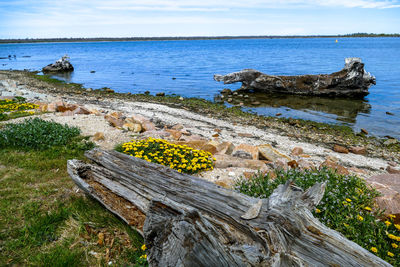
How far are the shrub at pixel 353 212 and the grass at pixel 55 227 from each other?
98.3 inches

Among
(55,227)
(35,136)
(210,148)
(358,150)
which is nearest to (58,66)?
(35,136)

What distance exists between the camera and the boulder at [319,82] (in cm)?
2355

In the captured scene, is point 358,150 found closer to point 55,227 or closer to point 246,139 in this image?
point 246,139

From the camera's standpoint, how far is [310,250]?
9.18ft

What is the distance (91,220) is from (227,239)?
2764 millimetres

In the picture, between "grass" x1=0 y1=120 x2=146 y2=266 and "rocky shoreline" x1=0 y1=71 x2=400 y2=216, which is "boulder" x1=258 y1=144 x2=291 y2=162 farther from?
"grass" x1=0 y1=120 x2=146 y2=266

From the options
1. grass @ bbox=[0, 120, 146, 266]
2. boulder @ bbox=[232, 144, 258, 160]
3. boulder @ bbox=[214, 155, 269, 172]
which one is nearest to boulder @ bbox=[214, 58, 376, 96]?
boulder @ bbox=[232, 144, 258, 160]

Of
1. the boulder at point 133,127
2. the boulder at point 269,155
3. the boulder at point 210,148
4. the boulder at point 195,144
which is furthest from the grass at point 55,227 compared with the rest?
the boulder at point 269,155

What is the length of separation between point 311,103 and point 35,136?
20.1 metres

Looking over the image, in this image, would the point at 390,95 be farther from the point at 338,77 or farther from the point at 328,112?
the point at 328,112

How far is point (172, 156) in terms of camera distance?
6.86m

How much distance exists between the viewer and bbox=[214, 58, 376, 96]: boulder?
2355cm

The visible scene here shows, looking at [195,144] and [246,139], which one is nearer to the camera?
[195,144]

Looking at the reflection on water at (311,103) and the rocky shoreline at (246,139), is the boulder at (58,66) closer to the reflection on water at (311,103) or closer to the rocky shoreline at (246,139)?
the rocky shoreline at (246,139)
